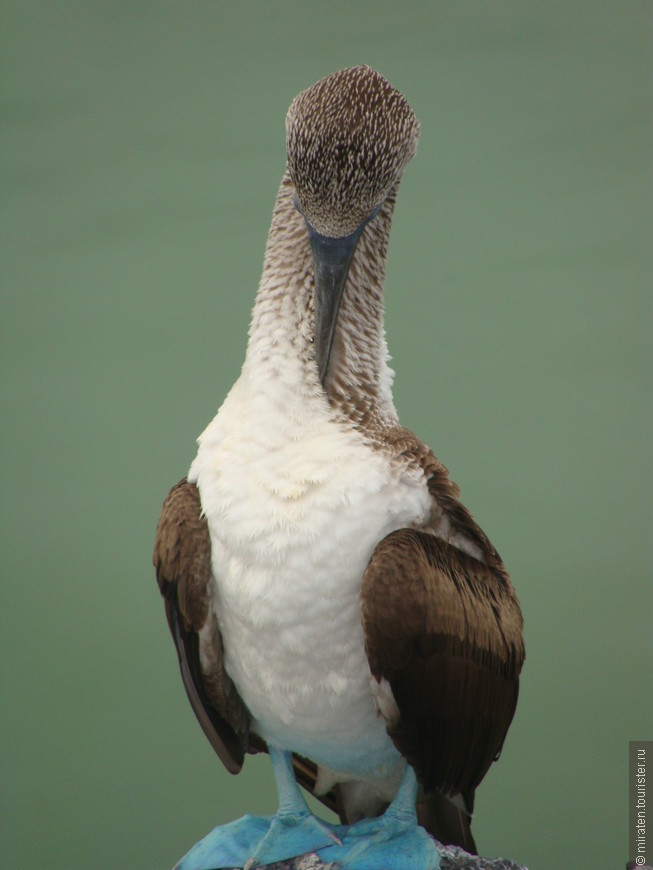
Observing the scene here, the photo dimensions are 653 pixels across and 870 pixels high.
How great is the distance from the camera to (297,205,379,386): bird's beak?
5.49 ft

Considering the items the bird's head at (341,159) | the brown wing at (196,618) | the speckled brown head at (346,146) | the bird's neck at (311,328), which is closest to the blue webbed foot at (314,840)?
the brown wing at (196,618)

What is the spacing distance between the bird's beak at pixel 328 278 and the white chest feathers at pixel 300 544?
0.10m

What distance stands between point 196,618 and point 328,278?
2.11 ft

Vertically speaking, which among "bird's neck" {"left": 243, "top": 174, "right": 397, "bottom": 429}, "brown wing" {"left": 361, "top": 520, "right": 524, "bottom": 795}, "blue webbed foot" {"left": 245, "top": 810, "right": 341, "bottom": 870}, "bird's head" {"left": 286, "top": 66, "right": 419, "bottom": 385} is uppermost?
"bird's head" {"left": 286, "top": 66, "right": 419, "bottom": 385}

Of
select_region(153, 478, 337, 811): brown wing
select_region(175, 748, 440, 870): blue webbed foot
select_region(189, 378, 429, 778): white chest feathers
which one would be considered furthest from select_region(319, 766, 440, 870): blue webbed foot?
select_region(153, 478, 337, 811): brown wing

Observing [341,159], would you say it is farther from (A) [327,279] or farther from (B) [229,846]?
(B) [229,846]

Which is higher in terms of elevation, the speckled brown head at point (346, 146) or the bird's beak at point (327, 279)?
the speckled brown head at point (346, 146)

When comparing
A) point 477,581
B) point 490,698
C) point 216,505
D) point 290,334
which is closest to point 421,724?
point 490,698

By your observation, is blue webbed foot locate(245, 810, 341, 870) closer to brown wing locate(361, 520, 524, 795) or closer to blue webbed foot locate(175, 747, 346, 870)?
blue webbed foot locate(175, 747, 346, 870)

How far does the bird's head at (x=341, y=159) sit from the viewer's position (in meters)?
1.57

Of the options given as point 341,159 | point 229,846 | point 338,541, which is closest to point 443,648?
point 338,541

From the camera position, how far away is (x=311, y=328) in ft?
5.73

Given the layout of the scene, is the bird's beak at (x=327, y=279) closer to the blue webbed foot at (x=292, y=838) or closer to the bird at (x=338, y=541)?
the bird at (x=338, y=541)

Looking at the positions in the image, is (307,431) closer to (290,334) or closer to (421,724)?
(290,334)
